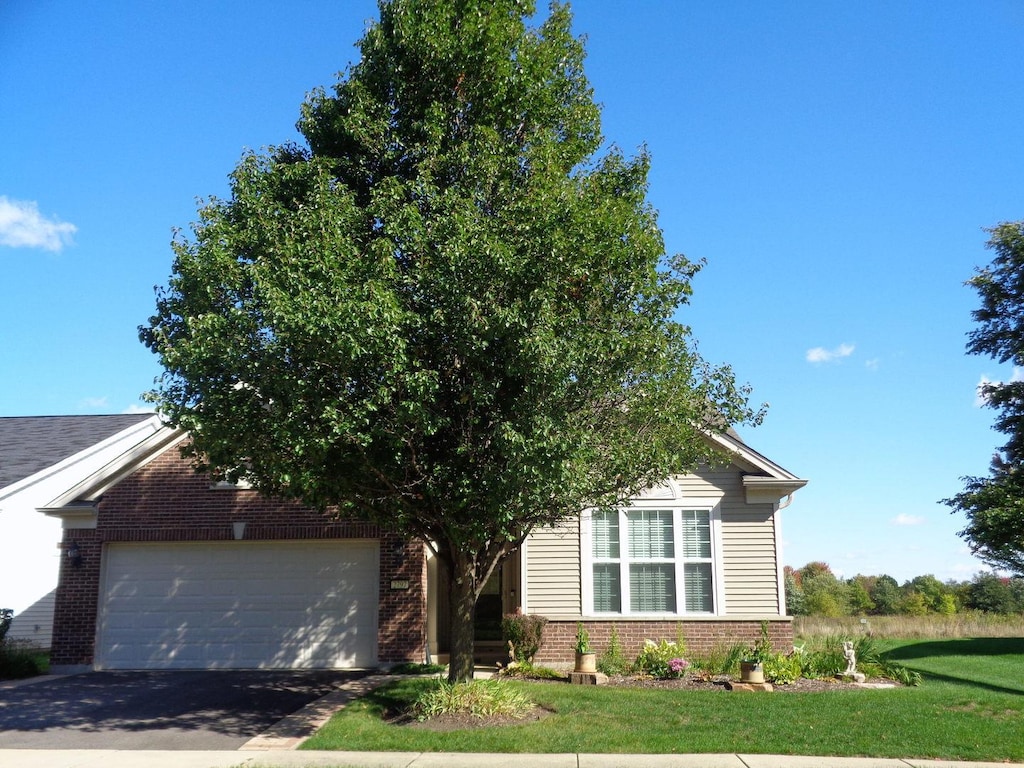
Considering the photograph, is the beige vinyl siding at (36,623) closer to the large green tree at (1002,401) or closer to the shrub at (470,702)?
the shrub at (470,702)

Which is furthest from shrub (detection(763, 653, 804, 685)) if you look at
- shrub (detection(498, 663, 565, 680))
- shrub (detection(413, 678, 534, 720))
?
shrub (detection(413, 678, 534, 720))

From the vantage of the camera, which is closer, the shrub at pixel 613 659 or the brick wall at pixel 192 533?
the shrub at pixel 613 659

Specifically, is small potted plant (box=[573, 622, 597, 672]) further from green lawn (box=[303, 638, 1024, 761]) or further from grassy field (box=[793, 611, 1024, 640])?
grassy field (box=[793, 611, 1024, 640])

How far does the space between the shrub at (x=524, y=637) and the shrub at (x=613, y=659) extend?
110cm

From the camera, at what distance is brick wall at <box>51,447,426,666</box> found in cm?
1468

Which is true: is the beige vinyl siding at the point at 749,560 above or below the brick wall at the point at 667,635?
above

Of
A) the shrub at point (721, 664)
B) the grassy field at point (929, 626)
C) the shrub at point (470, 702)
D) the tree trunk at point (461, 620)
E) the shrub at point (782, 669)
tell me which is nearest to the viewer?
the shrub at point (470, 702)

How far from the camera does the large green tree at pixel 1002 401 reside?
617 inches

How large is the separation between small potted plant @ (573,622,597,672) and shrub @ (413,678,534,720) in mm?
2977

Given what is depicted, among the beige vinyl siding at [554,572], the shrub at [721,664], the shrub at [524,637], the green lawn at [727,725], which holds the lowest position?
the green lawn at [727,725]

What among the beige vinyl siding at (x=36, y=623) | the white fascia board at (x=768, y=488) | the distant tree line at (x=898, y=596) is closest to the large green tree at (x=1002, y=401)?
the white fascia board at (x=768, y=488)

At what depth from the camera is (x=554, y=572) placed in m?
14.9

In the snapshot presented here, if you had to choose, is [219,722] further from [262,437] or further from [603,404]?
[603,404]

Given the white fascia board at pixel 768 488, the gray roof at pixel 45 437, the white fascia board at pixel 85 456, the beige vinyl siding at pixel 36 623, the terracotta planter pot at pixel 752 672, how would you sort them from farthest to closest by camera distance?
1. the gray roof at pixel 45 437
2. the white fascia board at pixel 85 456
3. the beige vinyl siding at pixel 36 623
4. the white fascia board at pixel 768 488
5. the terracotta planter pot at pixel 752 672
